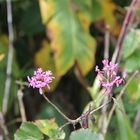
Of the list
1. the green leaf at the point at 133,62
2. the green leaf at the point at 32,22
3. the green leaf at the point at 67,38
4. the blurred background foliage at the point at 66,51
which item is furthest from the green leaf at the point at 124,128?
the green leaf at the point at 32,22

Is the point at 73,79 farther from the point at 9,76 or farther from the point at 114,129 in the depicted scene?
the point at 114,129

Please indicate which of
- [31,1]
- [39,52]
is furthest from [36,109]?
[31,1]

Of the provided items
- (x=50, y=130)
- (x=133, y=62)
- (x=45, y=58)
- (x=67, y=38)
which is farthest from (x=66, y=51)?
(x=50, y=130)

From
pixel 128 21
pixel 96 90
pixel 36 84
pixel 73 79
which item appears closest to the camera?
pixel 36 84

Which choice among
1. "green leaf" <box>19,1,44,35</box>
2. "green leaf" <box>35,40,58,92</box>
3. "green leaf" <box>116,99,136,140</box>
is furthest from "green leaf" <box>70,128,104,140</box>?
"green leaf" <box>19,1,44,35</box>

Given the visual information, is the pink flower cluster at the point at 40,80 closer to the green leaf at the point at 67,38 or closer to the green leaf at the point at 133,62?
the green leaf at the point at 133,62

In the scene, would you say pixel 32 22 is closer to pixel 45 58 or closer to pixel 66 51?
pixel 45 58

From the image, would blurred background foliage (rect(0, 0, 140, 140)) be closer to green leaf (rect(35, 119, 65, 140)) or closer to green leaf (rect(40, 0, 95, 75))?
green leaf (rect(40, 0, 95, 75))
